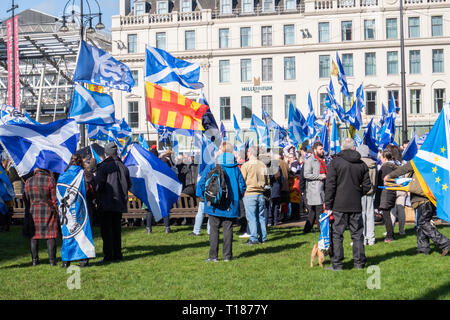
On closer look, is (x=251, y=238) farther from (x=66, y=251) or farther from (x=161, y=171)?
(x=66, y=251)

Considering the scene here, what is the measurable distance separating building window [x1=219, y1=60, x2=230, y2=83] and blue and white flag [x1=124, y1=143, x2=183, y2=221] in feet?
129

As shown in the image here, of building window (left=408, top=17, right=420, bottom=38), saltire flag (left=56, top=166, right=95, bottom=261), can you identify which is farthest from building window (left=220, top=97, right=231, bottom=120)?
saltire flag (left=56, top=166, right=95, bottom=261)

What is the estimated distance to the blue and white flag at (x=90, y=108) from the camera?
11.2m

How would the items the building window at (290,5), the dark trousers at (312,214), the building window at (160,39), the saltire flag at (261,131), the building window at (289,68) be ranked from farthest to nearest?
1. the building window at (160,39)
2. the building window at (290,5)
3. the building window at (289,68)
4. the saltire flag at (261,131)
5. the dark trousers at (312,214)

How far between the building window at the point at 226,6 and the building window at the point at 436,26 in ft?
54.3

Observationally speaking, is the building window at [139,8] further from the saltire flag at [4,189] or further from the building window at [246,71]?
the saltire flag at [4,189]

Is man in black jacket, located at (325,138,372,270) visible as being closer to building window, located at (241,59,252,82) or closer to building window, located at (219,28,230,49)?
building window, located at (241,59,252,82)

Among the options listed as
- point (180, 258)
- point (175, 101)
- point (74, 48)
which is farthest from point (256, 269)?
point (74, 48)

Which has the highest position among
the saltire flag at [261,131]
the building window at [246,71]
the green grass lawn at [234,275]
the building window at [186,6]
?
the building window at [186,6]

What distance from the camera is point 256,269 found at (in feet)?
29.4

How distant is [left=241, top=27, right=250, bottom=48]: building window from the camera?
163 feet

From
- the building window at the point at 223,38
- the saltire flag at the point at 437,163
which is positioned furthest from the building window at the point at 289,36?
the saltire flag at the point at 437,163

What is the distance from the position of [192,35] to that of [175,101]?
1558 inches

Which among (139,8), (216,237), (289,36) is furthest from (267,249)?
(139,8)
